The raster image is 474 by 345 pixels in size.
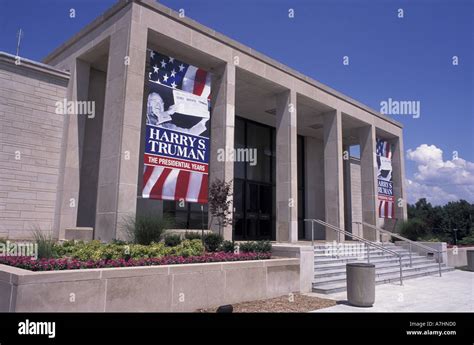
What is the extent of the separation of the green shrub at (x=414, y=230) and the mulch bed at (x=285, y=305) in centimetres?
1427

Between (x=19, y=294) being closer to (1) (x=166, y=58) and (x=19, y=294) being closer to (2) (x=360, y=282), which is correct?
(2) (x=360, y=282)

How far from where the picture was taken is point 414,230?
21453 millimetres

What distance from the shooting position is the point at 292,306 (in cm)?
872

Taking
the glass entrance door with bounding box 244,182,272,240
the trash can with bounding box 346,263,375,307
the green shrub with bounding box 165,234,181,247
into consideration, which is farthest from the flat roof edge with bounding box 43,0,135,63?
the glass entrance door with bounding box 244,182,272,240

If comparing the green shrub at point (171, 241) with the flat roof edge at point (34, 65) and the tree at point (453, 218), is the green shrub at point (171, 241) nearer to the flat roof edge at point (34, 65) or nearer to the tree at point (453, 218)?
the flat roof edge at point (34, 65)

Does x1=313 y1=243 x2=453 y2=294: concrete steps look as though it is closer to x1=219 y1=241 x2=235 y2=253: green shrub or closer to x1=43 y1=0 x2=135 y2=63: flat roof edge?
x1=219 y1=241 x2=235 y2=253: green shrub

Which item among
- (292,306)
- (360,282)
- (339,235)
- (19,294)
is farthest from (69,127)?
(339,235)

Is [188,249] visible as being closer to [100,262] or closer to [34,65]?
[100,262]

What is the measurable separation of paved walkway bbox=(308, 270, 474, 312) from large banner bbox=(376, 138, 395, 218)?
34.2 ft

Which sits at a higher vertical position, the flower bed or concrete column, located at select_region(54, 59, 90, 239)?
concrete column, located at select_region(54, 59, 90, 239)

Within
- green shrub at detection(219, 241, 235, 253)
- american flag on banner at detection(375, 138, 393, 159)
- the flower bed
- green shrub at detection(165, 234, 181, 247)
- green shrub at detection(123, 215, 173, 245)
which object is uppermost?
american flag on banner at detection(375, 138, 393, 159)

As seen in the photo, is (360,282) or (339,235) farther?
(339,235)

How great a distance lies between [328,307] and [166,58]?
1007 cm

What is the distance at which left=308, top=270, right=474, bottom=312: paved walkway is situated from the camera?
860 cm
